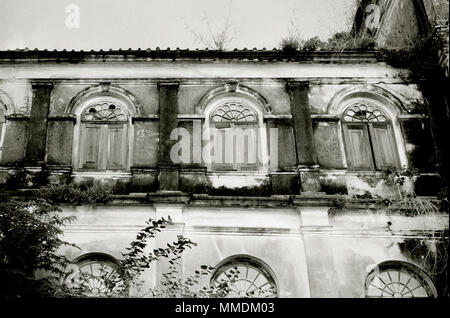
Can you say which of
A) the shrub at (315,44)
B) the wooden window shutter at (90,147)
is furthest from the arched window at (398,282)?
the wooden window shutter at (90,147)

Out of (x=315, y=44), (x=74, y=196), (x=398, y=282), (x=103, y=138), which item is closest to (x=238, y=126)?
(x=103, y=138)

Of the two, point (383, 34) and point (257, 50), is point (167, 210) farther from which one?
point (383, 34)

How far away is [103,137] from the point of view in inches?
496

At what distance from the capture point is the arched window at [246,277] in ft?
35.8

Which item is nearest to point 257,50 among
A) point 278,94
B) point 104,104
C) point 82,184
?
point 278,94

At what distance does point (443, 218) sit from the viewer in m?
11.5

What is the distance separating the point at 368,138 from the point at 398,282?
3.37 m

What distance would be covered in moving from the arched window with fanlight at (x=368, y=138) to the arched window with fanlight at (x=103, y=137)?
5.09 meters

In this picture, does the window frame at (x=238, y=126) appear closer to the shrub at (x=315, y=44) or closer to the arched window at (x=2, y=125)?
the shrub at (x=315, y=44)

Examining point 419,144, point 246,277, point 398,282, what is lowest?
point 398,282

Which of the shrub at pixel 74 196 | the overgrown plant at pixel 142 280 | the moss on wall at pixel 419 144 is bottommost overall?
the overgrown plant at pixel 142 280

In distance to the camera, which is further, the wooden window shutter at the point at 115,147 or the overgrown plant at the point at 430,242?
the wooden window shutter at the point at 115,147

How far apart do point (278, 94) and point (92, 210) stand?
5.02 metres

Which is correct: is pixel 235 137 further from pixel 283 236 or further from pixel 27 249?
pixel 27 249
